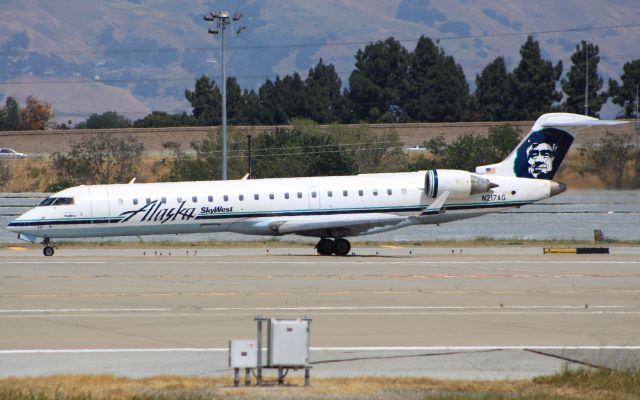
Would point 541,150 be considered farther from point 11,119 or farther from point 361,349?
point 11,119


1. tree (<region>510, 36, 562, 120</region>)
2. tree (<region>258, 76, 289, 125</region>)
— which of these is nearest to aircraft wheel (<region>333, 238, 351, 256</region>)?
tree (<region>510, 36, 562, 120</region>)

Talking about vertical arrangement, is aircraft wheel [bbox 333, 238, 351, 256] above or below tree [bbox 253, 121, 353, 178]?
below

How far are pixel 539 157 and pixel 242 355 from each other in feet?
90.4

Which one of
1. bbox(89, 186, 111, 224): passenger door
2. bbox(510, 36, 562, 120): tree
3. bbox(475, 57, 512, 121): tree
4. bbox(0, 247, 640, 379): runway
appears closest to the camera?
bbox(0, 247, 640, 379): runway

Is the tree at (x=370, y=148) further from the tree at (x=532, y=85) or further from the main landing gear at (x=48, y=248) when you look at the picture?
the tree at (x=532, y=85)

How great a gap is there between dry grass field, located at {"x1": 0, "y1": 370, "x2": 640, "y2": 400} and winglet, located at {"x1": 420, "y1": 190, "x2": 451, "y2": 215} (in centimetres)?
2294

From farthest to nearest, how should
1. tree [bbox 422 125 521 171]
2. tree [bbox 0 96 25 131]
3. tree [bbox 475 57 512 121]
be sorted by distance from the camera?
tree [bbox 0 96 25 131] < tree [bbox 475 57 512 121] < tree [bbox 422 125 521 171]

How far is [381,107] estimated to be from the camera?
136 metres

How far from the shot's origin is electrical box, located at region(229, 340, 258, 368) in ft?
48.7

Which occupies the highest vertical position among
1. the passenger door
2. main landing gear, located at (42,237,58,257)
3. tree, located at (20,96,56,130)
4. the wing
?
tree, located at (20,96,56,130)

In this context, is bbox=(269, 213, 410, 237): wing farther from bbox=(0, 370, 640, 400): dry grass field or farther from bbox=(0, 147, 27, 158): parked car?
bbox=(0, 147, 27, 158): parked car

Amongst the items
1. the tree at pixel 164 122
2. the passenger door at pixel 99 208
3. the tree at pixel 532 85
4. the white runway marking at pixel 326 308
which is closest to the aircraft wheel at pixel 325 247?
the passenger door at pixel 99 208

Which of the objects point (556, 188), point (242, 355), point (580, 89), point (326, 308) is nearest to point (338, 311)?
point (326, 308)

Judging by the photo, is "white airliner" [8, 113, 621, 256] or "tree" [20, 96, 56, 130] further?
"tree" [20, 96, 56, 130]
